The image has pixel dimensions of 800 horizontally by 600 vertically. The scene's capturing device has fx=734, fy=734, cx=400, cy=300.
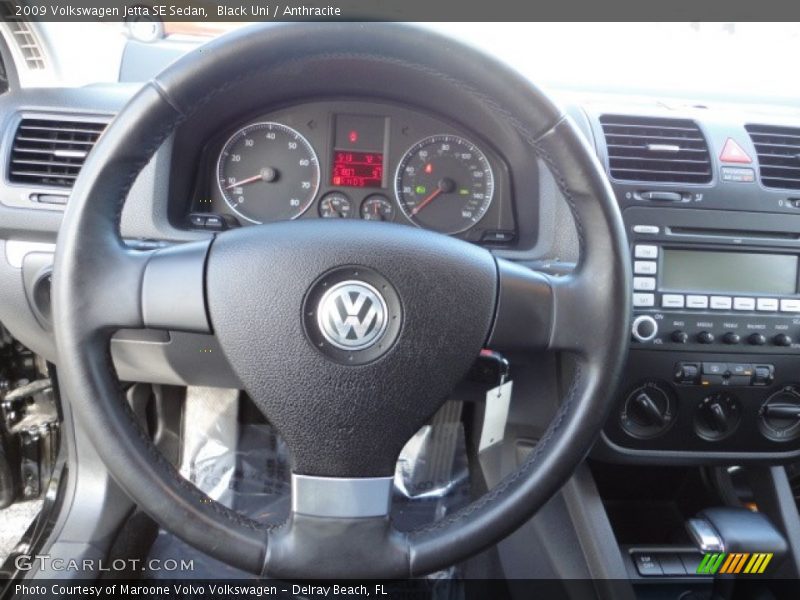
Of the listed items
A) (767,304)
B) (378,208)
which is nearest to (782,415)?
(767,304)

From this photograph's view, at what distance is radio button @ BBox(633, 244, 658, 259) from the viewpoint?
1496mm

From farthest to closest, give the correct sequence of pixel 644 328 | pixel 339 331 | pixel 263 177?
1. pixel 263 177
2. pixel 644 328
3. pixel 339 331

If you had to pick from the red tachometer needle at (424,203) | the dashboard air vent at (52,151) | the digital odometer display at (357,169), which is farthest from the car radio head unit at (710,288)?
the dashboard air vent at (52,151)

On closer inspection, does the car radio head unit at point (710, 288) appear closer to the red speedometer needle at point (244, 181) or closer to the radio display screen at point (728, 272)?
the radio display screen at point (728, 272)

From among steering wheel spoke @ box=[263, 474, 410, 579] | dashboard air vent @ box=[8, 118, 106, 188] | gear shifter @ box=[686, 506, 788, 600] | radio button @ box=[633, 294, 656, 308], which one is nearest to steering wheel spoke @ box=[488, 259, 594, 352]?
steering wheel spoke @ box=[263, 474, 410, 579]

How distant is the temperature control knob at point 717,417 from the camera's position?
156 centimetres

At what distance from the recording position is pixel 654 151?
1.55 m

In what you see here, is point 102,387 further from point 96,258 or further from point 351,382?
point 351,382

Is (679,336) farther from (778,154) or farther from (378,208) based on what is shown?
(378,208)

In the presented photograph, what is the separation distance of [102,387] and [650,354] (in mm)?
1050

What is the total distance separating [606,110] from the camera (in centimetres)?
159

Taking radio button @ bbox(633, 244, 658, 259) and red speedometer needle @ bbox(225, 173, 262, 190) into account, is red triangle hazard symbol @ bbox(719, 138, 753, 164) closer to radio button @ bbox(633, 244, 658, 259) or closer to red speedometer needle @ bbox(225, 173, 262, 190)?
radio button @ bbox(633, 244, 658, 259)

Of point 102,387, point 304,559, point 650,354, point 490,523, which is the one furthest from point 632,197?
point 102,387

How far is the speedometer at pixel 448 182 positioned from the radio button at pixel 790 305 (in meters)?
0.65
